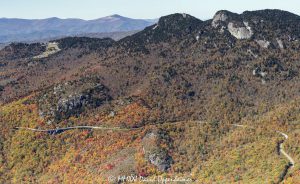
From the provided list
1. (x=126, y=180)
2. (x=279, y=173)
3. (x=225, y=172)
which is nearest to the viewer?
(x=279, y=173)

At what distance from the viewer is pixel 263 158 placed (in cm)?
19112

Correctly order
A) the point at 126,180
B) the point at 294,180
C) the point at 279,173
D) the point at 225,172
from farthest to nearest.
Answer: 1. the point at 126,180
2. the point at 225,172
3. the point at 279,173
4. the point at 294,180

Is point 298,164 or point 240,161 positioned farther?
point 240,161

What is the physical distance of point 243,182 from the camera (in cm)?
17125

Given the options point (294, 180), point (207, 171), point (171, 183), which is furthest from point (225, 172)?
point (294, 180)

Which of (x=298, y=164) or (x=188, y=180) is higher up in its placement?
(x=298, y=164)

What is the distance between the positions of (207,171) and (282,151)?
108 feet

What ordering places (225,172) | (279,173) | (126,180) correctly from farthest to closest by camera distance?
1. (126,180)
2. (225,172)
3. (279,173)

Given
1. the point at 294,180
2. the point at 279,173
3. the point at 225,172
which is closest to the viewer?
the point at 294,180

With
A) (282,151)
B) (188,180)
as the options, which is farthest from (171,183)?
(282,151)

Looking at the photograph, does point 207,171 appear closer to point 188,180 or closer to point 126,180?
point 188,180

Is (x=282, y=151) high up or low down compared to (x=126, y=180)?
up

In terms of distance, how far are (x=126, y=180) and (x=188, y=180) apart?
90.5ft

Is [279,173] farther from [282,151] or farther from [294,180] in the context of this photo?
[282,151]
